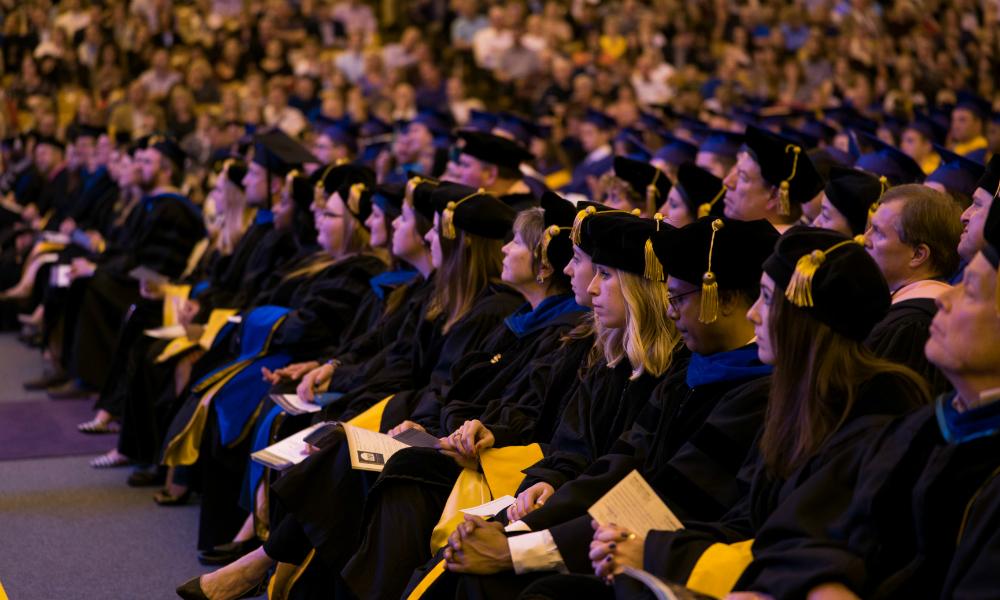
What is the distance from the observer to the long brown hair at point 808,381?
294 centimetres

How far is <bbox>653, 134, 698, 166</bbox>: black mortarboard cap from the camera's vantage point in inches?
293

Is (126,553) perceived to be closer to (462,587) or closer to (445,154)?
(462,587)

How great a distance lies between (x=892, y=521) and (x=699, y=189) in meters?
3.29

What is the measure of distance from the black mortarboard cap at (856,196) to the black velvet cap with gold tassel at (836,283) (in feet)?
5.71

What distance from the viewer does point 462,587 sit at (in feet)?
11.0

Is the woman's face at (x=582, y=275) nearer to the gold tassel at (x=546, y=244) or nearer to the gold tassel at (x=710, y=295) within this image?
the gold tassel at (x=546, y=244)

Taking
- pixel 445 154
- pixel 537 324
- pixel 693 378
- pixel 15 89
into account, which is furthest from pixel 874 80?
pixel 693 378

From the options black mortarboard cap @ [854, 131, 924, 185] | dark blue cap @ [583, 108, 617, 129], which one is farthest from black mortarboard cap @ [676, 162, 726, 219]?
dark blue cap @ [583, 108, 617, 129]

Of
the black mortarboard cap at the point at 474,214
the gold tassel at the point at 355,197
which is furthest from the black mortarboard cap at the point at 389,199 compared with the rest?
the black mortarboard cap at the point at 474,214

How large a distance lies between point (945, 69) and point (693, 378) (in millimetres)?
13714

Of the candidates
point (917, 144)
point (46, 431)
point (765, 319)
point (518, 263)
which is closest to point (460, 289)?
point (518, 263)

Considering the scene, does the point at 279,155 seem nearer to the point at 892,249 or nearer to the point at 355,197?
the point at 355,197

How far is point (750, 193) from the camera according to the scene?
5.41m

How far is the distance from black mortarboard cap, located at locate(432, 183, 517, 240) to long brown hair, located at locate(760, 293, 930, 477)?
2245 millimetres
